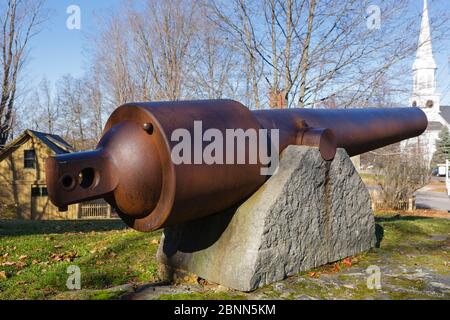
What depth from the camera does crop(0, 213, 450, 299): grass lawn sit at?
126 inches

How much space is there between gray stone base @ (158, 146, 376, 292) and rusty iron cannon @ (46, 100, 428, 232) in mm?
216

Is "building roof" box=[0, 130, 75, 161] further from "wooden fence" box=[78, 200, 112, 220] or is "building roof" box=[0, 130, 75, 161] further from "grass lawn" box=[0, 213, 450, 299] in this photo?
"grass lawn" box=[0, 213, 450, 299]

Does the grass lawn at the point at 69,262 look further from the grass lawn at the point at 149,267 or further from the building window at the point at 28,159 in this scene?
the building window at the point at 28,159

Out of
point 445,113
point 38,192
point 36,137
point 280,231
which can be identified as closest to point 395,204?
point 280,231

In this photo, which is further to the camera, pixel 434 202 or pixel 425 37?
pixel 434 202

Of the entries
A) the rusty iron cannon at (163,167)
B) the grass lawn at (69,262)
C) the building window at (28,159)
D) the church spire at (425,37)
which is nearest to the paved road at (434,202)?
the church spire at (425,37)

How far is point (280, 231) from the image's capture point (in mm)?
3299

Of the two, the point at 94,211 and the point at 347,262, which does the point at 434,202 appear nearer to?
the point at 94,211

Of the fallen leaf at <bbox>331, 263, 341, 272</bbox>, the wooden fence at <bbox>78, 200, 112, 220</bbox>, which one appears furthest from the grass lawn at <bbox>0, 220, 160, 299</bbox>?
the wooden fence at <bbox>78, 200, 112, 220</bbox>

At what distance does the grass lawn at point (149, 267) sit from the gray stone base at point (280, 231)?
0.50 feet

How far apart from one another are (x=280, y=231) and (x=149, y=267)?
1.88m

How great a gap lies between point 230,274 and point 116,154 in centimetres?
132

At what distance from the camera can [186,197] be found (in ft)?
8.87

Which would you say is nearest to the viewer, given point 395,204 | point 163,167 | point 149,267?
point 163,167
